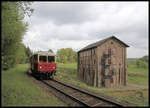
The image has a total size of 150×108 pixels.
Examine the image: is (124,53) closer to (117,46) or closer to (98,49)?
(117,46)

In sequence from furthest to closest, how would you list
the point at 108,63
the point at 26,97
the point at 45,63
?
the point at 108,63
the point at 45,63
the point at 26,97

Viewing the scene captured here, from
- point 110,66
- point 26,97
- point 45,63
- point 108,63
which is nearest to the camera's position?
point 26,97

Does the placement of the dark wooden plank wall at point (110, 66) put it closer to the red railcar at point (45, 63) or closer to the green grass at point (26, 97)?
the red railcar at point (45, 63)

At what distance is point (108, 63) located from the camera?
1994 cm

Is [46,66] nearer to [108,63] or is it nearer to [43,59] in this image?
[43,59]

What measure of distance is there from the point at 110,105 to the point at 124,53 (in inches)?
594

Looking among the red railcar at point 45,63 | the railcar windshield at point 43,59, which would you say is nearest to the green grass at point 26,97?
the red railcar at point 45,63

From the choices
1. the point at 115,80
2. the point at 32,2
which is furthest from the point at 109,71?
the point at 32,2

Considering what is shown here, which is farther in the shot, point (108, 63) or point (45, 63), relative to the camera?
point (108, 63)

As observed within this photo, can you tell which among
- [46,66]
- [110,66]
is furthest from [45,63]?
[110,66]

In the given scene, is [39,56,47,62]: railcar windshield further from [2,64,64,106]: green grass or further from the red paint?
[2,64,64,106]: green grass

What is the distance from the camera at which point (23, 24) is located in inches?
724

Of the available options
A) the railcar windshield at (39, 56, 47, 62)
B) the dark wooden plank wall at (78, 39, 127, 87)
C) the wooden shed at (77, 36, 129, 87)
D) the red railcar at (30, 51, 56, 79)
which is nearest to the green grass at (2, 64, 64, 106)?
the red railcar at (30, 51, 56, 79)

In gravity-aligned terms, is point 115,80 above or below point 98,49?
below
